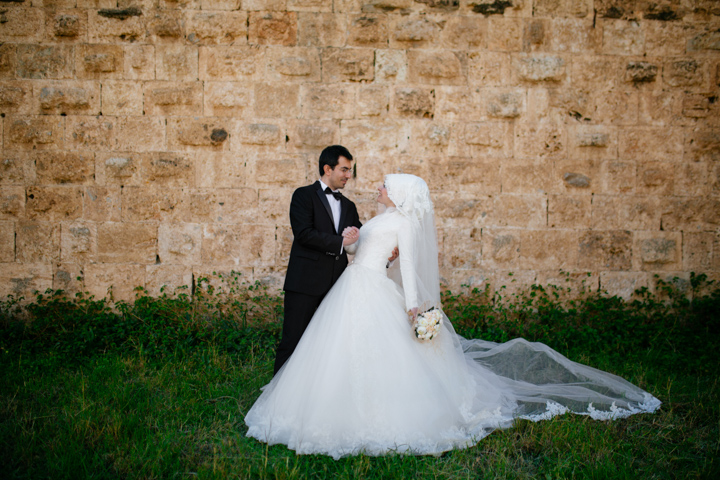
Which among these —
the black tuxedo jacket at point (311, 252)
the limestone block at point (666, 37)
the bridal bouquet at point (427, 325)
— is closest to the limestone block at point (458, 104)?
the limestone block at point (666, 37)

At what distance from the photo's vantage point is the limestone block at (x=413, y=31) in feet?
16.6

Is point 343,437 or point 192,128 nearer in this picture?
point 343,437

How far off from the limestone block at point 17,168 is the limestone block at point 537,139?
551cm

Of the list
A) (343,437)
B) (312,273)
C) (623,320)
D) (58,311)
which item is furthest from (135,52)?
(623,320)

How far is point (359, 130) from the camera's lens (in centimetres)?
510

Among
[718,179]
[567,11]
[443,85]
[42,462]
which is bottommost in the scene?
[42,462]

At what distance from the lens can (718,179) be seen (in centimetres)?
527

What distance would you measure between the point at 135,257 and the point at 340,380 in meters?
3.28

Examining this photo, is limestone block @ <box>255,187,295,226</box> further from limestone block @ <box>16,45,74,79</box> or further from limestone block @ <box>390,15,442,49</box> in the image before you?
limestone block @ <box>16,45,74,79</box>

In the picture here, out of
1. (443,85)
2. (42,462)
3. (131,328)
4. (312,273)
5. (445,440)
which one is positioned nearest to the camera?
(42,462)


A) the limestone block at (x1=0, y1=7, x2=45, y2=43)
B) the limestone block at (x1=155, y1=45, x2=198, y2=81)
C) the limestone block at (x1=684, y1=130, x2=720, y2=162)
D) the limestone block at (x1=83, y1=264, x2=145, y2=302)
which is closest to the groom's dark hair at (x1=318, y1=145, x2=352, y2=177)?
the limestone block at (x1=155, y1=45, x2=198, y2=81)

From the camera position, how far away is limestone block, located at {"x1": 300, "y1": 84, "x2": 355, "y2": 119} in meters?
5.06

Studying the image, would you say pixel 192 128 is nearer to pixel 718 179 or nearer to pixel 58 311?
pixel 58 311

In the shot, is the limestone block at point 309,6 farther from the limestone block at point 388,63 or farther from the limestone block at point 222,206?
the limestone block at point 222,206
